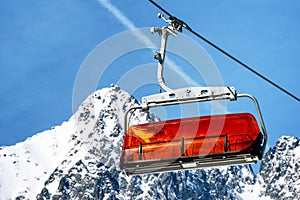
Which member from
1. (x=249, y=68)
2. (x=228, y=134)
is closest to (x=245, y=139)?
(x=228, y=134)

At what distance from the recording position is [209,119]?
67.5 feet

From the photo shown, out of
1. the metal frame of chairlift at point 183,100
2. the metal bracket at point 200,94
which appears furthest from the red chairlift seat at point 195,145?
the metal bracket at point 200,94

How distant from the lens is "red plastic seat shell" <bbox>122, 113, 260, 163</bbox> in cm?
2039

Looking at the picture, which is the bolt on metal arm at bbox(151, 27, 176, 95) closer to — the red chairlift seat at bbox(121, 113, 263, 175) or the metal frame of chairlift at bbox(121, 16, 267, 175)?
the metal frame of chairlift at bbox(121, 16, 267, 175)

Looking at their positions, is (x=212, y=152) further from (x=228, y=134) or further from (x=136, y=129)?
(x=136, y=129)

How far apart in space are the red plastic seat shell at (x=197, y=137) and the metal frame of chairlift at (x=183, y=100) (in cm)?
19

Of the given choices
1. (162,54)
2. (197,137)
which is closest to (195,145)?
(197,137)

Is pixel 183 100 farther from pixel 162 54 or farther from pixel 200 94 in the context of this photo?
pixel 162 54

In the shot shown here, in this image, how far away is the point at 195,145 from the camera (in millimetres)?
20484

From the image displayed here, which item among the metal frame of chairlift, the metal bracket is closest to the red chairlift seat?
the metal frame of chairlift

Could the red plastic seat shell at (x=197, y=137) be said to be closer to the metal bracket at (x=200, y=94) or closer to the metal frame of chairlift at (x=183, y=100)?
the metal frame of chairlift at (x=183, y=100)

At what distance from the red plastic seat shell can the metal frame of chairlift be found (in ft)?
0.62

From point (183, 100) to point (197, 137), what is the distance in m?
1.33

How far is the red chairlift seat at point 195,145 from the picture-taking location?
799 inches
